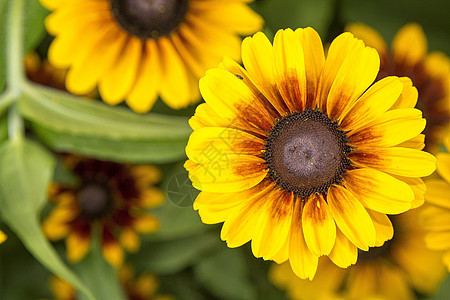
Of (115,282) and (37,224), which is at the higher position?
(37,224)

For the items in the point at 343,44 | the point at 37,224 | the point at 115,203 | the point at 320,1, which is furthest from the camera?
the point at 115,203

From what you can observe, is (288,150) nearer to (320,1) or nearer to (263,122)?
(263,122)

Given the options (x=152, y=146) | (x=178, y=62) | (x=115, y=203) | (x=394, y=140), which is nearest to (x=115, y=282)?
(x=115, y=203)

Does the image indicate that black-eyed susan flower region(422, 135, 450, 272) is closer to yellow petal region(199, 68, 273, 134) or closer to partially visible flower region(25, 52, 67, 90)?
yellow petal region(199, 68, 273, 134)

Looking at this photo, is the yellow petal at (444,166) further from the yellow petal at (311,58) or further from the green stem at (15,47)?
the green stem at (15,47)

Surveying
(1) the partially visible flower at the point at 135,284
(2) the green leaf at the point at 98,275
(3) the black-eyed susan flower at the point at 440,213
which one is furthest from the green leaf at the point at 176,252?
(3) the black-eyed susan flower at the point at 440,213

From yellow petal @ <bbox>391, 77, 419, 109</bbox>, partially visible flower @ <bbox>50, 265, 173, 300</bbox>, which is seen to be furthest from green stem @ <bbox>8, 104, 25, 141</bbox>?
yellow petal @ <bbox>391, 77, 419, 109</bbox>
